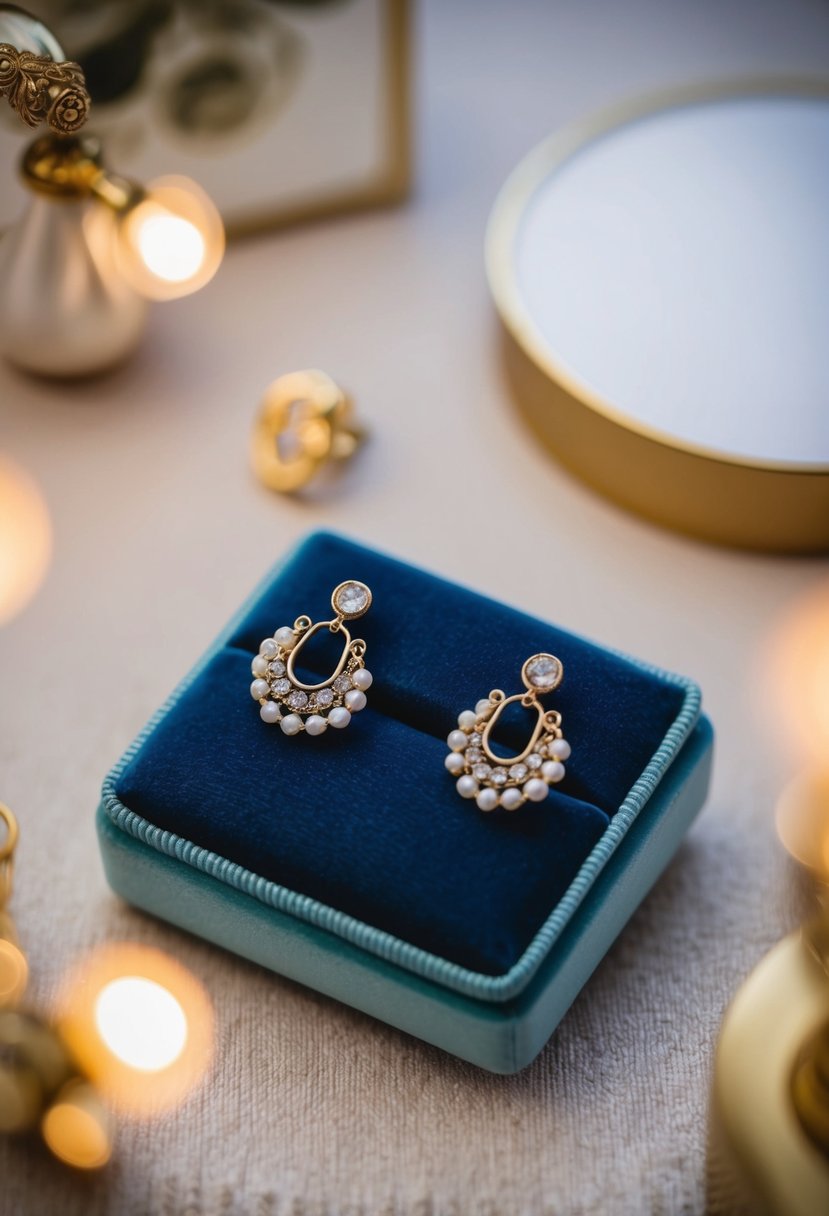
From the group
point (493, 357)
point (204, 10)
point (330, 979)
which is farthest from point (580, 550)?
point (204, 10)

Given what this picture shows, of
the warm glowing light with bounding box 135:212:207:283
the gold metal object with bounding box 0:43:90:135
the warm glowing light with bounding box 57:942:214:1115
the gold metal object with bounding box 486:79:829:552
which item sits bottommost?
the warm glowing light with bounding box 57:942:214:1115

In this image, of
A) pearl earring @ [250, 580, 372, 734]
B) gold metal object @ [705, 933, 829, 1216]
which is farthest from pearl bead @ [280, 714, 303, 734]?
gold metal object @ [705, 933, 829, 1216]

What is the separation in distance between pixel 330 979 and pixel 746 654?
1.79 ft

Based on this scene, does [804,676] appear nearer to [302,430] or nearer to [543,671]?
[543,671]

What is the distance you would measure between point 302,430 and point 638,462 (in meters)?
0.36

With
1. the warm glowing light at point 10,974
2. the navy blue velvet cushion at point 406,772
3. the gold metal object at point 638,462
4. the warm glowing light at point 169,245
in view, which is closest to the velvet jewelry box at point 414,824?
the navy blue velvet cushion at point 406,772

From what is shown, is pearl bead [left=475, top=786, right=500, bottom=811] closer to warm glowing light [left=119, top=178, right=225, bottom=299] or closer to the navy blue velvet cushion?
the navy blue velvet cushion

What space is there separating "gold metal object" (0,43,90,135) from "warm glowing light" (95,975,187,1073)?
75 cm

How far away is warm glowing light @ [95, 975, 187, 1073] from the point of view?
113 centimetres

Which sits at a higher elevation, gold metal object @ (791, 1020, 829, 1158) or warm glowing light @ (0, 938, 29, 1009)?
gold metal object @ (791, 1020, 829, 1158)

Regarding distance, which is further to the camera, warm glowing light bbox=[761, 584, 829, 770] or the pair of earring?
warm glowing light bbox=[761, 584, 829, 770]

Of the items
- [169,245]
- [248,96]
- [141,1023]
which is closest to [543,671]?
[141,1023]

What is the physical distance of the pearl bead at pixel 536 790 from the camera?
106 cm

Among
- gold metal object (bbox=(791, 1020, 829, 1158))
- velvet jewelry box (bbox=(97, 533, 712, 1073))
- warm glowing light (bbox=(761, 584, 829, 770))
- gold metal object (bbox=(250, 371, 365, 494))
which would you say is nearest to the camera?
gold metal object (bbox=(791, 1020, 829, 1158))
